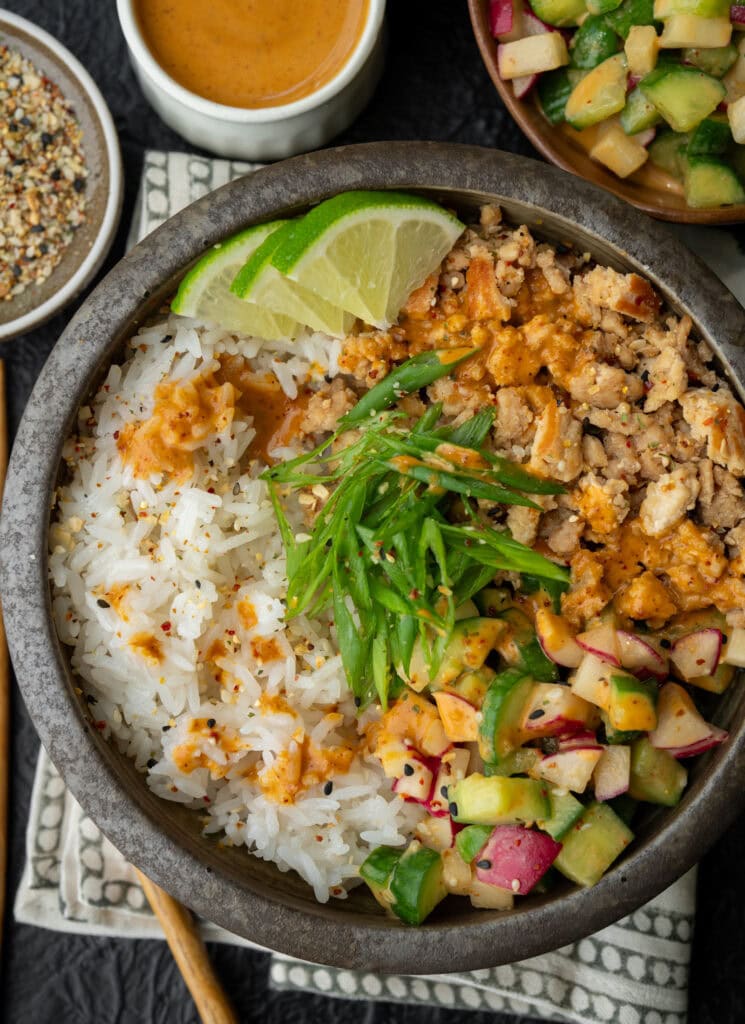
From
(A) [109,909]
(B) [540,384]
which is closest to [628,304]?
(B) [540,384]

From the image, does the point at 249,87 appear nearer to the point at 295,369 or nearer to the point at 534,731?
the point at 295,369

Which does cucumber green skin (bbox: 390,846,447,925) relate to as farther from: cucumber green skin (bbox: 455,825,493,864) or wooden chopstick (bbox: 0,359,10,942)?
wooden chopstick (bbox: 0,359,10,942)

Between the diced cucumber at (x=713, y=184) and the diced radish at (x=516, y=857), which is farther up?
the diced cucumber at (x=713, y=184)

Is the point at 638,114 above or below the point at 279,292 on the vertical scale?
above

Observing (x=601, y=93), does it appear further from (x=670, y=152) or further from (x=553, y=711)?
(x=553, y=711)

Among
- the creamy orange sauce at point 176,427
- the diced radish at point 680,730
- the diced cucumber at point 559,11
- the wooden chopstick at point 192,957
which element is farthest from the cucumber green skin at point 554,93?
the wooden chopstick at point 192,957

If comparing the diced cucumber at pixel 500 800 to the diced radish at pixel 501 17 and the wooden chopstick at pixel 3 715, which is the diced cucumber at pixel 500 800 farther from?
the diced radish at pixel 501 17

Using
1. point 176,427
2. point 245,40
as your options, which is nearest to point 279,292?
point 176,427
